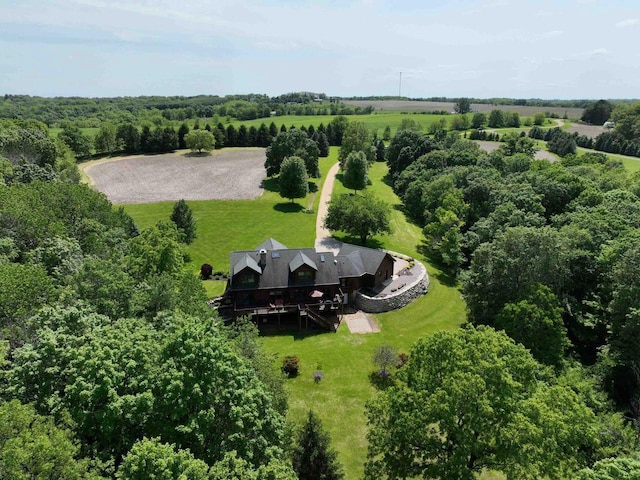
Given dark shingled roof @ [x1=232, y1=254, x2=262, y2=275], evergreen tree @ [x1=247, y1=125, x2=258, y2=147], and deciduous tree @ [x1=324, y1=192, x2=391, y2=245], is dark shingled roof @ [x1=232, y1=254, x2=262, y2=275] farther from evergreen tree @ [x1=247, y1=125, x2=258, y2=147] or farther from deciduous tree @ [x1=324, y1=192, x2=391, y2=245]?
evergreen tree @ [x1=247, y1=125, x2=258, y2=147]

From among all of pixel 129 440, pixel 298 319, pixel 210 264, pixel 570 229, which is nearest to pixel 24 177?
pixel 210 264

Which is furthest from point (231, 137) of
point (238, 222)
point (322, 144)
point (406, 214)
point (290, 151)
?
point (406, 214)

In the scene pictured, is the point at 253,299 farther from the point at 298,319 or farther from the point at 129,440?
the point at 129,440

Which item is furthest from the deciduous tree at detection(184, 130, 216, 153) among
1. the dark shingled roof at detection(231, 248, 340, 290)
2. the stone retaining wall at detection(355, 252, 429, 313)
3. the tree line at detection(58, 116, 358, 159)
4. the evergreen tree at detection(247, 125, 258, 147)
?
the stone retaining wall at detection(355, 252, 429, 313)

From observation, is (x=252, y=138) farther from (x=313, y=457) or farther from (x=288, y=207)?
(x=313, y=457)

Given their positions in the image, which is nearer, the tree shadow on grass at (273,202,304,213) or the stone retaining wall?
the stone retaining wall

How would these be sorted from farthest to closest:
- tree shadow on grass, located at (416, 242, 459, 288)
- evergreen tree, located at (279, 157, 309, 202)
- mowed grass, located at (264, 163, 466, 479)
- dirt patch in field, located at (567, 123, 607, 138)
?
dirt patch in field, located at (567, 123, 607, 138) < evergreen tree, located at (279, 157, 309, 202) < tree shadow on grass, located at (416, 242, 459, 288) < mowed grass, located at (264, 163, 466, 479)

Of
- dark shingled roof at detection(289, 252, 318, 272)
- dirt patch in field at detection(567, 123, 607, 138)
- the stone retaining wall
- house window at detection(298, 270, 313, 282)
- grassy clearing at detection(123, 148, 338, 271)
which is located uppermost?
dirt patch in field at detection(567, 123, 607, 138)

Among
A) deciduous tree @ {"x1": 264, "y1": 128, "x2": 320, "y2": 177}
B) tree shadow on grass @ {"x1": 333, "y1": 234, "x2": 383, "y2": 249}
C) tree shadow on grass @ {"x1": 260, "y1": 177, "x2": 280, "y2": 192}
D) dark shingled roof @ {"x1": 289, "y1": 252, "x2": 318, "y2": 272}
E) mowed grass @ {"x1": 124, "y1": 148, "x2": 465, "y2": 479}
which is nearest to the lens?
mowed grass @ {"x1": 124, "y1": 148, "x2": 465, "y2": 479}
